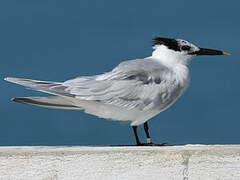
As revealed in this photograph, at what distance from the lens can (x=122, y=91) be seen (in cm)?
454

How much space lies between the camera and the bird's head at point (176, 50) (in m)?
4.96

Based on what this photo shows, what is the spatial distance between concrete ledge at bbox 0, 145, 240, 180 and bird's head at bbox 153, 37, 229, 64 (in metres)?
1.57

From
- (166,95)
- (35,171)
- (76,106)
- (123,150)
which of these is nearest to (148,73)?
(166,95)

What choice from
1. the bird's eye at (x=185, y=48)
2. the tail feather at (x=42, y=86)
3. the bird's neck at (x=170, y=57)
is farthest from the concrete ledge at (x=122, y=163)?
the bird's eye at (x=185, y=48)

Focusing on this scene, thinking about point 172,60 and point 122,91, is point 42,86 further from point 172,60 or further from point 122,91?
point 172,60

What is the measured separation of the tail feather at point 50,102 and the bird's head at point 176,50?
982mm

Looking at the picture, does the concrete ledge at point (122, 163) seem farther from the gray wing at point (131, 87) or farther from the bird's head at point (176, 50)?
the bird's head at point (176, 50)

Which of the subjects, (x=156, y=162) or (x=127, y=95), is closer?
(x=156, y=162)

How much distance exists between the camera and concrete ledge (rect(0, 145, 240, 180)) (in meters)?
3.41

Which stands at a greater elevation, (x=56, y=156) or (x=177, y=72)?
(x=177, y=72)

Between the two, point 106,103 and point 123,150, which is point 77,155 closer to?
point 123,150

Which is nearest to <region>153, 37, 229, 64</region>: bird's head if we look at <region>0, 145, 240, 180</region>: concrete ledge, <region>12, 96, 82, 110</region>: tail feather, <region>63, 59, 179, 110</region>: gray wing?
<region>63, 59, 179, 110</region>: gray wing

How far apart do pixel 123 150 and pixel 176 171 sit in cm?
39

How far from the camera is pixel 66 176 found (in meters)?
3.49
